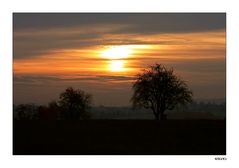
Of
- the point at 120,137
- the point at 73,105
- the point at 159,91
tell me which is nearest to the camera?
the point at 120,137

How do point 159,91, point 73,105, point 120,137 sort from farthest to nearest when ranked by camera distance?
point 73,105 < point 159,91 < point 120,137

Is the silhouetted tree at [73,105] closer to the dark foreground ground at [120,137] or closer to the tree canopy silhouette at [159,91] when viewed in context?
the tree canopy silhouette at [159,91]

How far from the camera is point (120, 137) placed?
22234mm

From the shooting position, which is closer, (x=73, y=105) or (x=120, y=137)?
(x=120, y=137)

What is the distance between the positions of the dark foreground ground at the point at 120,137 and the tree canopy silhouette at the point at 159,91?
715 cm

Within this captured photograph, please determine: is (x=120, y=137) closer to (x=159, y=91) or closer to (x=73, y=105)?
(x=159, y=91)

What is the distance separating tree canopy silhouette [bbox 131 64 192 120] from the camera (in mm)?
32625

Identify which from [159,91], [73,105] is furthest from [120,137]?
[73,105]

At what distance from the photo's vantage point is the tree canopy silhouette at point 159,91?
32625mm

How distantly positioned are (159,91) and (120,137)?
12.3 metres

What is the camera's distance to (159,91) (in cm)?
3412

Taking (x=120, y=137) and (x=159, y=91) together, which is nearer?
(x=120, y=137)

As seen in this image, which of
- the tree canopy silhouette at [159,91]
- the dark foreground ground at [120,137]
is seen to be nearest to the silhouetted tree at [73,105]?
the tree canopy silhouette at [159,91]
